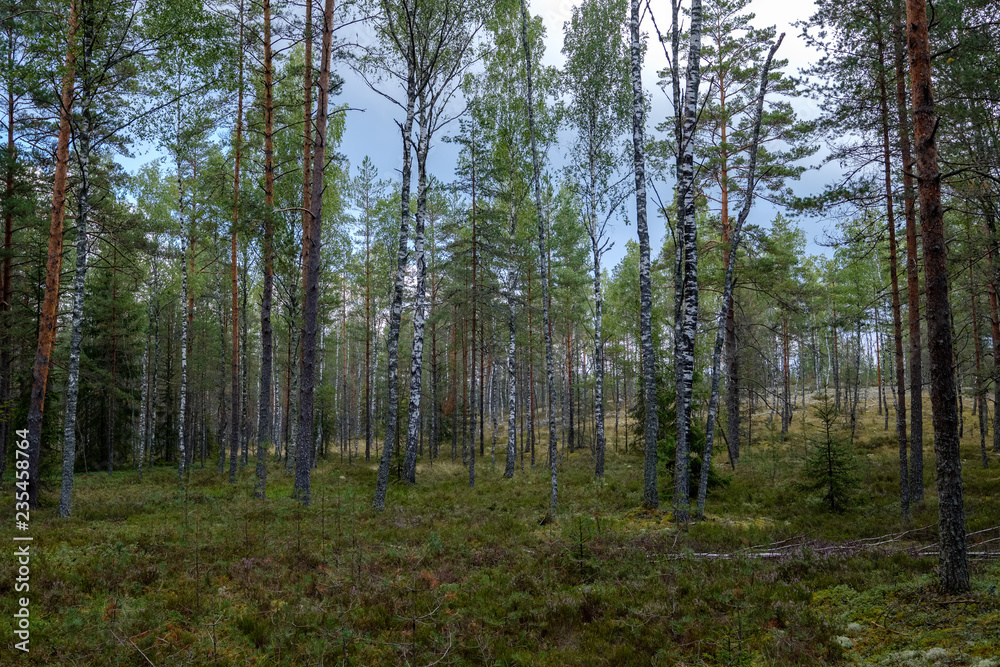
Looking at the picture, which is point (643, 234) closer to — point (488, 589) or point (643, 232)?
point (643, 232)

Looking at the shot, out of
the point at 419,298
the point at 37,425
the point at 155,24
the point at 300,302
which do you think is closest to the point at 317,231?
the point at 419,298

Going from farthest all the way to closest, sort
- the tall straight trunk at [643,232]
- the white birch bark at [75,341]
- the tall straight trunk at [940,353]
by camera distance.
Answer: the tall straight trunk at [643,232] → the white birch bark at [75,341] → the tall straight trunk at [940,353]

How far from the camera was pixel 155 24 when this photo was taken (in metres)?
11.6

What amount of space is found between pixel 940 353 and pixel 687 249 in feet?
16.9

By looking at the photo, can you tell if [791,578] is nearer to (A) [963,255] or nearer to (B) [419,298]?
(A) [963,255]

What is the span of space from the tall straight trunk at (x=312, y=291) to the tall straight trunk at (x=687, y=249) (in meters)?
9.27

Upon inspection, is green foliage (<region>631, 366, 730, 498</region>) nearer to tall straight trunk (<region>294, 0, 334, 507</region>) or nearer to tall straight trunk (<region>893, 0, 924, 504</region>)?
tall straight trunk (<region>893, 0, 924, 504</region>)

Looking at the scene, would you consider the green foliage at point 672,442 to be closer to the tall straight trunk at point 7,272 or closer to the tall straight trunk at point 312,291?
the tall straight trunk at point 312,291

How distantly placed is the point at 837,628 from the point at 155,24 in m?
17.9

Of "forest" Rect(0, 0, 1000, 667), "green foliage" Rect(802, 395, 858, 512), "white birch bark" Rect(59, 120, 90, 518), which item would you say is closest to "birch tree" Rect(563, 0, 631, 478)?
"forest" Rect(0, 0, 1000, 667)

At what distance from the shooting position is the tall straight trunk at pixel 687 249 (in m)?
10.1

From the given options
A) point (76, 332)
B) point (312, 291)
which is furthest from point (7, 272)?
point (312, 291)

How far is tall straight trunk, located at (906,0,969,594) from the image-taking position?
5730mm

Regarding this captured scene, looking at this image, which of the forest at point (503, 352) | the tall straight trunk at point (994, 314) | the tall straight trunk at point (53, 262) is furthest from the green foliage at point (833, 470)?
the tall straight trunk at point (53, 262)
